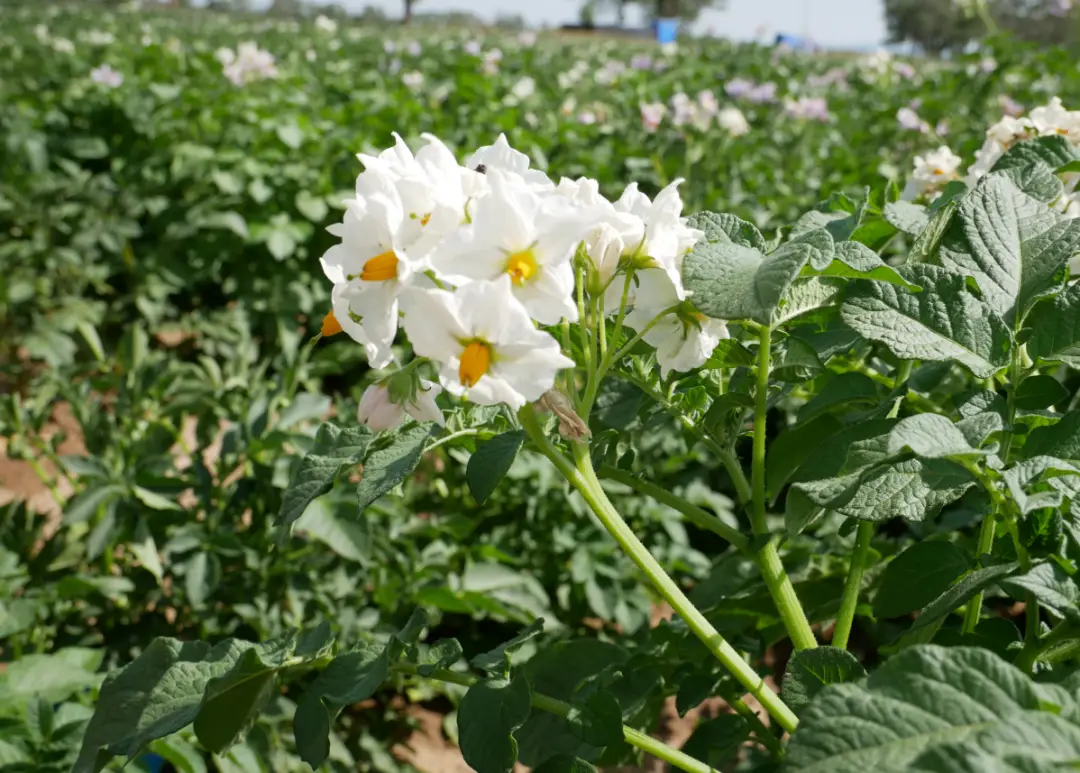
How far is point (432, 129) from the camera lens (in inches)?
188

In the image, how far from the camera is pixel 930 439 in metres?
0.71

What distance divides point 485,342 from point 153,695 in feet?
1.58

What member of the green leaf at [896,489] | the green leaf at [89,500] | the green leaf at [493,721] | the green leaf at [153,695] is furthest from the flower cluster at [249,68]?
the green leaf at [896,489]

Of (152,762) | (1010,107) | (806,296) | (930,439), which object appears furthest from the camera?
(1010,107)

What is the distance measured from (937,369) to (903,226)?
209 millimetres

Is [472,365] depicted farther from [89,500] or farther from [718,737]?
[89,500]

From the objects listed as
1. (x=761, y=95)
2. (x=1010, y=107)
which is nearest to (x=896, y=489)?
(x=1010, y=107)

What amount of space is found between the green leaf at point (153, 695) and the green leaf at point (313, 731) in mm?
87

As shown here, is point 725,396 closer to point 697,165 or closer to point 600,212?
point 600,212

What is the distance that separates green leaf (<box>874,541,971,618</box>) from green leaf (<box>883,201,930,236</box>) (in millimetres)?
332

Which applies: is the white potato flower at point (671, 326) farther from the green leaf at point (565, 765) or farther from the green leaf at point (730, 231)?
the green leaf at point (565, 765)

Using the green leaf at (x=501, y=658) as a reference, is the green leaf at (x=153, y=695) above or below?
below

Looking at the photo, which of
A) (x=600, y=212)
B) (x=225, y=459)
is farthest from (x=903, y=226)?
(x=225, y=459)

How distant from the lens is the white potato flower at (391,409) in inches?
34.6
